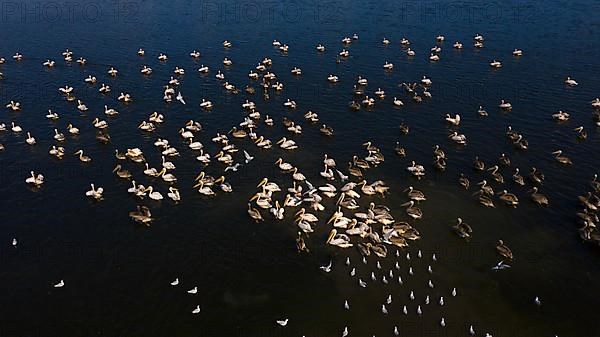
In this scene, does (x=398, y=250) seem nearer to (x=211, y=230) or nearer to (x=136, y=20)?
(x=211, y=230)

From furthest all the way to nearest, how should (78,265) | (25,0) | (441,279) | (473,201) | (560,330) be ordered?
(25,0), (473,201), (78,265), (441,279), (560,330)

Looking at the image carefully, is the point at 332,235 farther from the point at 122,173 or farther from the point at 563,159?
the point at 563,159

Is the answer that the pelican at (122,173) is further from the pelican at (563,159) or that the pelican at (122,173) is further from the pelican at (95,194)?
the pelican at (563,159)

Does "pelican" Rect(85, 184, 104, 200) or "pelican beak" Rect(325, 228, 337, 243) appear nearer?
"pelican beak" Rect(325, 228, 337, 243)

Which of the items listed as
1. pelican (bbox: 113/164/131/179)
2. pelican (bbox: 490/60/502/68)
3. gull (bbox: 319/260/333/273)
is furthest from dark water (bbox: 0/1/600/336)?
pelican (bbox: 490/60/502/68)

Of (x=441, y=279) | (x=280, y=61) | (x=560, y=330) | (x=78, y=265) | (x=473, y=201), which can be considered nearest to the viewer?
(x=560, y=330)

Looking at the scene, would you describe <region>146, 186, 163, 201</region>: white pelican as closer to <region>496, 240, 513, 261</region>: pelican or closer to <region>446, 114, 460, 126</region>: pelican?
<region>496, 240, 513, 261</region>: pelican

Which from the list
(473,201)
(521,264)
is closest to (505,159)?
(473,201)

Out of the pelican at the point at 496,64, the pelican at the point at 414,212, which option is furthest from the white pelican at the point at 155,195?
the pelican at the point at 496,64
